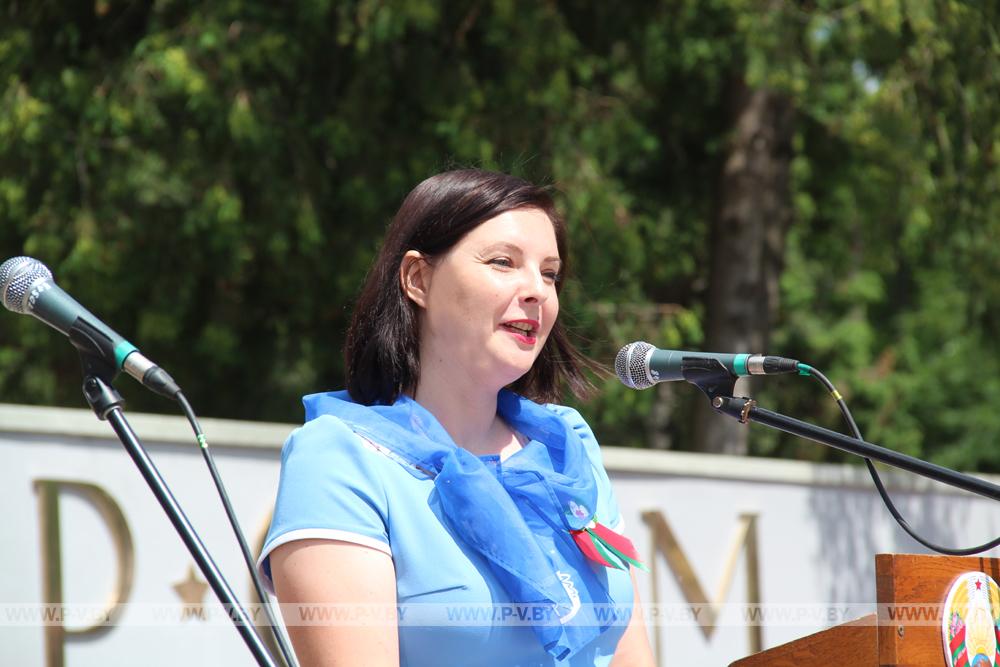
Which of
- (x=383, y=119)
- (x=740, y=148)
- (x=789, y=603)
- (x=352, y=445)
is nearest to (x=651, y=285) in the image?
(x=740, y=148)

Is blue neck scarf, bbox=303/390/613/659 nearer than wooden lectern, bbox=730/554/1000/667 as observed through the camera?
No

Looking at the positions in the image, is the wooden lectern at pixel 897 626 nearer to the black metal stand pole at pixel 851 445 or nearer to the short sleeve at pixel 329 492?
the black metal stand pole at pixel 851 445

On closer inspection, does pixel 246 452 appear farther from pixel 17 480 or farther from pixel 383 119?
pixel 383 119

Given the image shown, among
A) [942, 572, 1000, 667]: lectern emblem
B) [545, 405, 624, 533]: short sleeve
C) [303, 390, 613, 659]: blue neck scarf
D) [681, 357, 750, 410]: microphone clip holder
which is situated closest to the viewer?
[942, 572, 1000, 667]: lectern emblem

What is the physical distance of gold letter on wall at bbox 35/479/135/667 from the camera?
418 cm

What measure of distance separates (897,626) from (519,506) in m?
0.72

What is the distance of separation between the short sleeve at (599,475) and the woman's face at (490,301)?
0.98ft

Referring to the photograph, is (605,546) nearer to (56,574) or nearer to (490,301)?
(490,301)

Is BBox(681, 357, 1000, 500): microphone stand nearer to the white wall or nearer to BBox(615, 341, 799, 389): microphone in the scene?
BBox(615, 341, 799, 389): microphone

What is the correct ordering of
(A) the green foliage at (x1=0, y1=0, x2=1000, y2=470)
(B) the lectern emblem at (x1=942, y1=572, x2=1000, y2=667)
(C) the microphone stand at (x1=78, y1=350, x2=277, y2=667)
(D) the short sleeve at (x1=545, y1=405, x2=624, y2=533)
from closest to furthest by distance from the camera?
(C) the microphone stand at (x1=78, y1=350, x2=277, y2=667) → (B) the lectern emblem at (x1=942, y1=572, x2=1000, y2=667) → (D) the short sleeve at (x1=545, y1=405, x2=624, y2=533) → (A) the green foliage at (x1=0, y1=0, x2=1000, y2=470)

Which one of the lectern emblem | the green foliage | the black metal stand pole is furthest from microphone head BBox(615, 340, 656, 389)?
the green foliage

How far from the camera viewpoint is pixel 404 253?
242 centimetres

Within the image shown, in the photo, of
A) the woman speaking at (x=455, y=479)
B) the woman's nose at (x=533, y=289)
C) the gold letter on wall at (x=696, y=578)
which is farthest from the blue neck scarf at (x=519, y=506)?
the gold letter on wall at (x=696, y=578)

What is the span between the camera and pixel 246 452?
4582 mm
